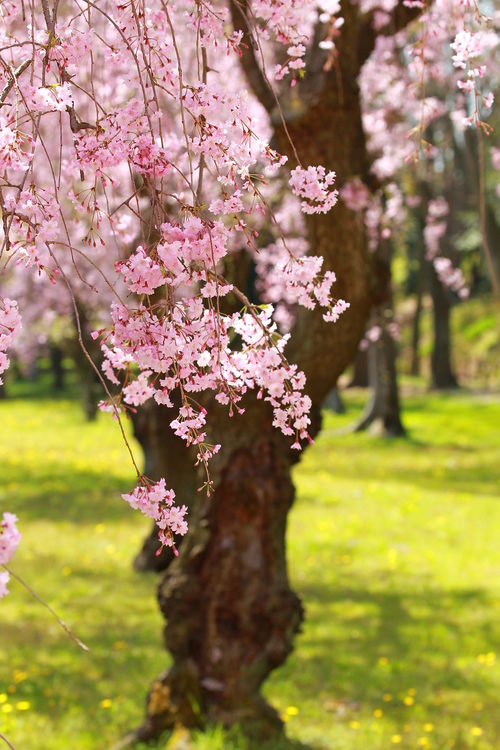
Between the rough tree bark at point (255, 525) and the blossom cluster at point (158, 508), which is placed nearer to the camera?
the blossom cluster at point (158, 508)

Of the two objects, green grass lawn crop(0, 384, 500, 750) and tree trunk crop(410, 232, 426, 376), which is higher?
tree trunk crop(410, 232, 426, 376)

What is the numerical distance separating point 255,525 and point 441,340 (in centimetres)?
2087

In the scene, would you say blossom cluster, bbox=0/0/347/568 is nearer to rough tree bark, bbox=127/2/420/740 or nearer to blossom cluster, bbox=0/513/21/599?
blossom cluster, bbox=0/513/21/599

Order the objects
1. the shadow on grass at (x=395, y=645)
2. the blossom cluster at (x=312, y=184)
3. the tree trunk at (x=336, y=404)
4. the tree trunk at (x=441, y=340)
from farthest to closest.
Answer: the tree trunk at (x=441, y=340), the tree trunk at (x=336, y=404), the shadow on grass at (x=395, y=645), the blossom cluster at (x=312, y=184)

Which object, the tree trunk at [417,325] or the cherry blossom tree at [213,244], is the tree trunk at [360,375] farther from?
the cherry blossom tree at [213,244]

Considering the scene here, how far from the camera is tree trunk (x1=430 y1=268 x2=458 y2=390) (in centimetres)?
2469

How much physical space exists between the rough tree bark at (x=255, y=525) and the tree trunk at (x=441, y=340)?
65.5 ft

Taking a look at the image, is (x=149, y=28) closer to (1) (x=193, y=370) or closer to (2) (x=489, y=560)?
(1) (x=193, y=370)

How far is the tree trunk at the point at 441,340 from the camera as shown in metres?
24.7

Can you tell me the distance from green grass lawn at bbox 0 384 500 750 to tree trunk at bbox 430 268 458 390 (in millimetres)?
8429

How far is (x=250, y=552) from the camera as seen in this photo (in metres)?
5.07

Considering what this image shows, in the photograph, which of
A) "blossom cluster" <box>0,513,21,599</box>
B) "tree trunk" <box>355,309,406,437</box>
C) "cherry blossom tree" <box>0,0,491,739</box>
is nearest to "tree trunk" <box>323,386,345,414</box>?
Result: "tree trunk" <box>355,309,406,437</box>

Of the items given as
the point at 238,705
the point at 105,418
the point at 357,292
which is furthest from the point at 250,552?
the point at 105,418

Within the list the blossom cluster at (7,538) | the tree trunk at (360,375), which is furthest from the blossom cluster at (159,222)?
the tree trunk at (360,375)
